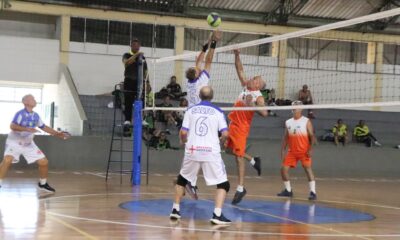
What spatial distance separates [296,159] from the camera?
12.4m

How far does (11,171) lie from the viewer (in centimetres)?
1714

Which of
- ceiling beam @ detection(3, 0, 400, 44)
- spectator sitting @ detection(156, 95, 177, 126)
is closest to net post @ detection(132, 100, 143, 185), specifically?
spectator sitting @ detection(156, 95, 177, 126)

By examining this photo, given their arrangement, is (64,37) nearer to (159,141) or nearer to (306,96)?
(159,141)

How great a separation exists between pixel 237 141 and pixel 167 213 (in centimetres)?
212

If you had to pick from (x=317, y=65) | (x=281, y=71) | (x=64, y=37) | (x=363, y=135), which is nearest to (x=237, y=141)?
(x=363, y=135)

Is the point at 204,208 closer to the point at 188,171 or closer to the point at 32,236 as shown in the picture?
the point at 188,171

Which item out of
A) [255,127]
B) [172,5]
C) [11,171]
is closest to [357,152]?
[255,127]

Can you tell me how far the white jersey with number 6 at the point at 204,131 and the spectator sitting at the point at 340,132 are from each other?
1475 centimetres

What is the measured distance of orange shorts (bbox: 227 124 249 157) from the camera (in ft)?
35.0

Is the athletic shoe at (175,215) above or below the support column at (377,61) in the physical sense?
below

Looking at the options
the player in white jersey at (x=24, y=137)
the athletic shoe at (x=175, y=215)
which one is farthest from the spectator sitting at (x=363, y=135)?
the athletic shoe at (x=175, y=215)

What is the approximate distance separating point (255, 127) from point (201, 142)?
1507cm

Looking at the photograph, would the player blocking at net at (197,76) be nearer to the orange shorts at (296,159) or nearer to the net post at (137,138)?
the orange shorts at (296,159)

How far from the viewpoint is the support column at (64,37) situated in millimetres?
24281
